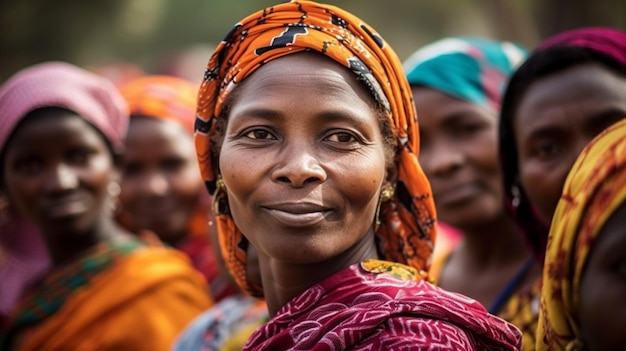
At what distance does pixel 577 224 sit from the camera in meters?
2.14

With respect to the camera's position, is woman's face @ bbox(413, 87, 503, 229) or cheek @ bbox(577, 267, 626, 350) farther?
woman's face @ bbox(413, 87, 503, 229)

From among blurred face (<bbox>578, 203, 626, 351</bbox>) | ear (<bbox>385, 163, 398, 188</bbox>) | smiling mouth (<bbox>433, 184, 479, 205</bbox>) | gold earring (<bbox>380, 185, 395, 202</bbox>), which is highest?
blurred face (<bbox>578, 203, 626, 351</bbox>)

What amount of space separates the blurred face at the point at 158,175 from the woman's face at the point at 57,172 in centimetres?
110

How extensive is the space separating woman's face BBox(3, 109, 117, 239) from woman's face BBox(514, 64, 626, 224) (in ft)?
8.13

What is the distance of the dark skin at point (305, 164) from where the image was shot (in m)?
2.72

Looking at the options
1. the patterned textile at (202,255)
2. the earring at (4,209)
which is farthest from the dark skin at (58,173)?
the patterned textile at (202,255)

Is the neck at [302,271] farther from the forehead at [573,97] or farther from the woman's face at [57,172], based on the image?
the woman's face at [57,172]

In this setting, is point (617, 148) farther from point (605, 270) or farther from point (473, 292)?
point (473, 292)

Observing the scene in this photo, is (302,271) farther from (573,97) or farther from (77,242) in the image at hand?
(77,242)

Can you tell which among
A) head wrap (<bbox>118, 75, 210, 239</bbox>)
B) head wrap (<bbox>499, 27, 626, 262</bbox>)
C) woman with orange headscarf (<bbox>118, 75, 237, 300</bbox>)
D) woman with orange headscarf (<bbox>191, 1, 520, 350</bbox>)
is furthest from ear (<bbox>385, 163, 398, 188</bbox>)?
head wrap (<bbox>118, 75, 210, 239</bbox>)

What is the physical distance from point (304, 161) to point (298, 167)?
0.03 metres

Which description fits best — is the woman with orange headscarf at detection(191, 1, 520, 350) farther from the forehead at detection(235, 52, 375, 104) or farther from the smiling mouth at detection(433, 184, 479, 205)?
the smiling mouth at detection(433, 184, 479, 205)

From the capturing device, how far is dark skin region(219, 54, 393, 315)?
2.72 metres

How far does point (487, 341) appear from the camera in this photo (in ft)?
8.71
